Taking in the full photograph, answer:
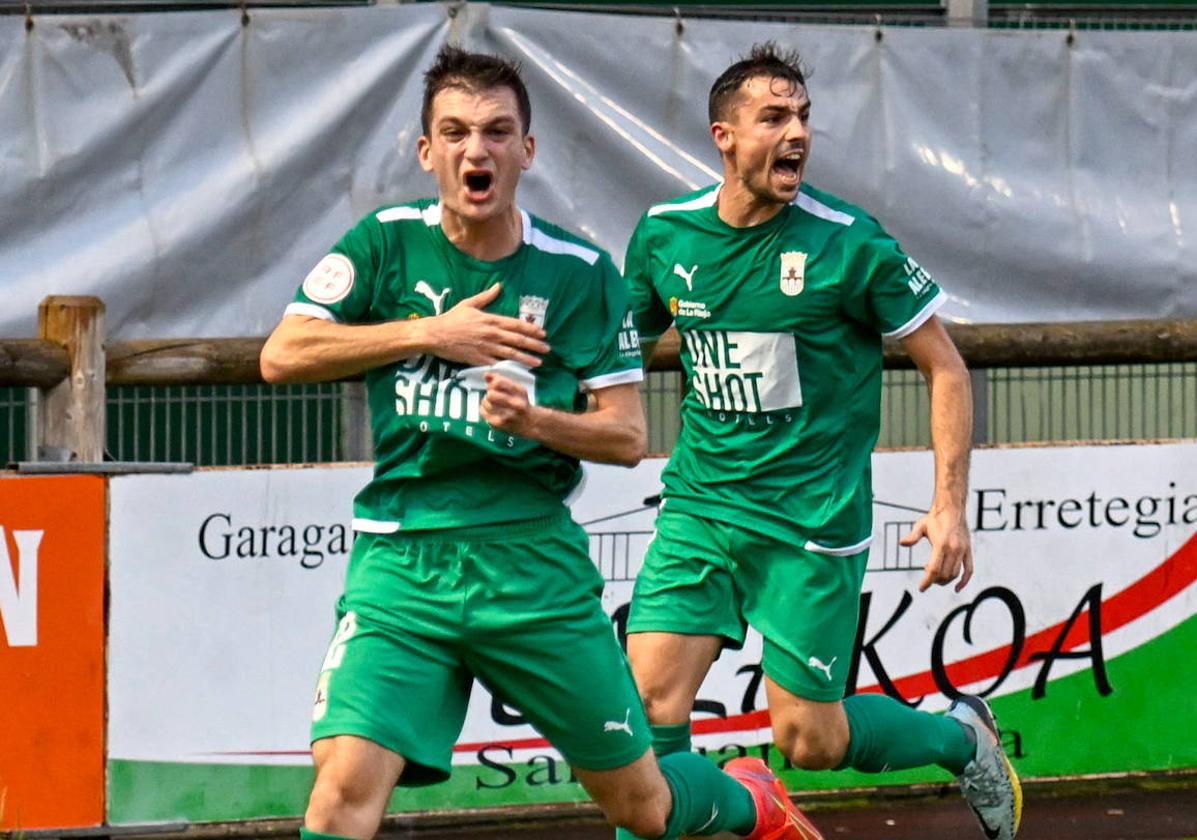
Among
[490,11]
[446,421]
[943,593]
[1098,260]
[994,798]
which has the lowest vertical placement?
[994,798]

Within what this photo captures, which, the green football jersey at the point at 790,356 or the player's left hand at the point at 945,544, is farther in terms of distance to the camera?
the green football jersey at the point at 790,356

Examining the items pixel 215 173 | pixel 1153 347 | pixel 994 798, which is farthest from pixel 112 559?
pixel 1153 347

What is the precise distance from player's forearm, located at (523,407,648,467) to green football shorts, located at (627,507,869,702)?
4.11 ft

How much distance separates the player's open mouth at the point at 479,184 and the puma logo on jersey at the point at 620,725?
115 cm

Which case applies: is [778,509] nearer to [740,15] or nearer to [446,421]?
[446,421]

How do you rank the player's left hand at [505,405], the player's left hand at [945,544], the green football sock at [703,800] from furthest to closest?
the player's left hand at [945,544], the green football sock at [703,800], the player's left hand at [505,405]

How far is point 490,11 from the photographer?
25.7 ft

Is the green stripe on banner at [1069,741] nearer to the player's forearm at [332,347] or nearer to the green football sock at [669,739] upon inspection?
the green football sock at [669,739]

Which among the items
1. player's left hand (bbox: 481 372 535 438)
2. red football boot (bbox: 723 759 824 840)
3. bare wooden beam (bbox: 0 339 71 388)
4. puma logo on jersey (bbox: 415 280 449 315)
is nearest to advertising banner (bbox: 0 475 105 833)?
bare wooden beam (bbox: 0 339 71 388)

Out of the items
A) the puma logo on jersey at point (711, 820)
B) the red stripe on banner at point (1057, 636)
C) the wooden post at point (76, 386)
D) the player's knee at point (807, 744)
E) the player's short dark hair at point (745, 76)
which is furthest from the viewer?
the red stripe on banner at point (1057, 636)

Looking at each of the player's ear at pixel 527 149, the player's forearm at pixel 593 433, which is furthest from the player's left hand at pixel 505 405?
the player's ear at pixel 527 149

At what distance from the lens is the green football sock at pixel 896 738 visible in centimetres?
645

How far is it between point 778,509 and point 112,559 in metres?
2.30

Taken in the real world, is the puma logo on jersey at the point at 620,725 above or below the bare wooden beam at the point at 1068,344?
below
